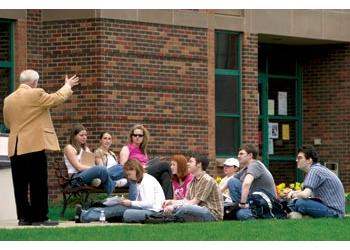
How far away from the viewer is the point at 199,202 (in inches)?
703

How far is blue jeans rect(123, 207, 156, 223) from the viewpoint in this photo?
696 inches

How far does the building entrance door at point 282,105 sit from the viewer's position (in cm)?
3042

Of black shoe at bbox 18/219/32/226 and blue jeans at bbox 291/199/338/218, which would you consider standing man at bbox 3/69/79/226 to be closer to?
black shoe at bbox 18/219/32/226

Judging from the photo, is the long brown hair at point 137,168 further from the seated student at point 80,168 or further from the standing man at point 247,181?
the standing man at point 247,181

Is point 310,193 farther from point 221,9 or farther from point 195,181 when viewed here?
point 221,9

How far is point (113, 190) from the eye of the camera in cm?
1955

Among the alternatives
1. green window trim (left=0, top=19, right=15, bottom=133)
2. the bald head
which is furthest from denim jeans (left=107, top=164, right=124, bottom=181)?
green window trim (left=0, top=19, right=15, bottom=133)

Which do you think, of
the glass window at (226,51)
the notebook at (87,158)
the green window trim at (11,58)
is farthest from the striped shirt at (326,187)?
the glass window at (226,51)

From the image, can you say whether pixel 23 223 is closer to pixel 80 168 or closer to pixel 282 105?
pixel 80 168

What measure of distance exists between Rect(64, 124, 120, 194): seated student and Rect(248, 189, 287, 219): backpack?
2.10m

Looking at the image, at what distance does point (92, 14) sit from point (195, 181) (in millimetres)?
7252

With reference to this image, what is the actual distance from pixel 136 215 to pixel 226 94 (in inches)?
385

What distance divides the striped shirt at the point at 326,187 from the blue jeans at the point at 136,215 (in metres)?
2.22

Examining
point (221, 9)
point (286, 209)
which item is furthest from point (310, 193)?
point (221, 9)
